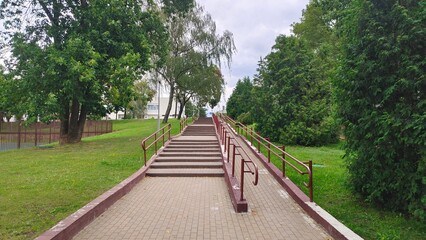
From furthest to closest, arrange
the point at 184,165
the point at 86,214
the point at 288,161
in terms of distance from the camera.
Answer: the point at 184,165 → the point at 288,161 → the point at 86,214

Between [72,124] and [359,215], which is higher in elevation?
[72,124]

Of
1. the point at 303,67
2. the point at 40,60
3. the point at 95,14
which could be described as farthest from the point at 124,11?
the point at 303,67

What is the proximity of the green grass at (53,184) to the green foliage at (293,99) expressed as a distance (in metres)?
7.24

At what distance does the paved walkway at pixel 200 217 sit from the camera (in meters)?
5.35

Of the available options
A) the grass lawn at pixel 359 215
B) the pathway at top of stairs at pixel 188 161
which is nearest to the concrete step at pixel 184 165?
→ the pathway at top of stairs at pixel 188 161

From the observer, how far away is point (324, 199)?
7219mm

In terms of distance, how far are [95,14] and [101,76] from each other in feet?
8.70

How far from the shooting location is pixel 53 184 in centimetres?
841

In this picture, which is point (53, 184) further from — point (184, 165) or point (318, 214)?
point (318, 214)

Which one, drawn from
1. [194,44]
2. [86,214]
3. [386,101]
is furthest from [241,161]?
[194,44]

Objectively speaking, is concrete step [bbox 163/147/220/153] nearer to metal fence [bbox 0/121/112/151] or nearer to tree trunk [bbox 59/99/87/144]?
tree trunk [bbox 59/99/87/144]

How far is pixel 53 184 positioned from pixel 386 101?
24.9 feet

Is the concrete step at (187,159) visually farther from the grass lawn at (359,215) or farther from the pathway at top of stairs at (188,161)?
the grass lawn at (359,215)

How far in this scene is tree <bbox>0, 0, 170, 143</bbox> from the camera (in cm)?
1404
